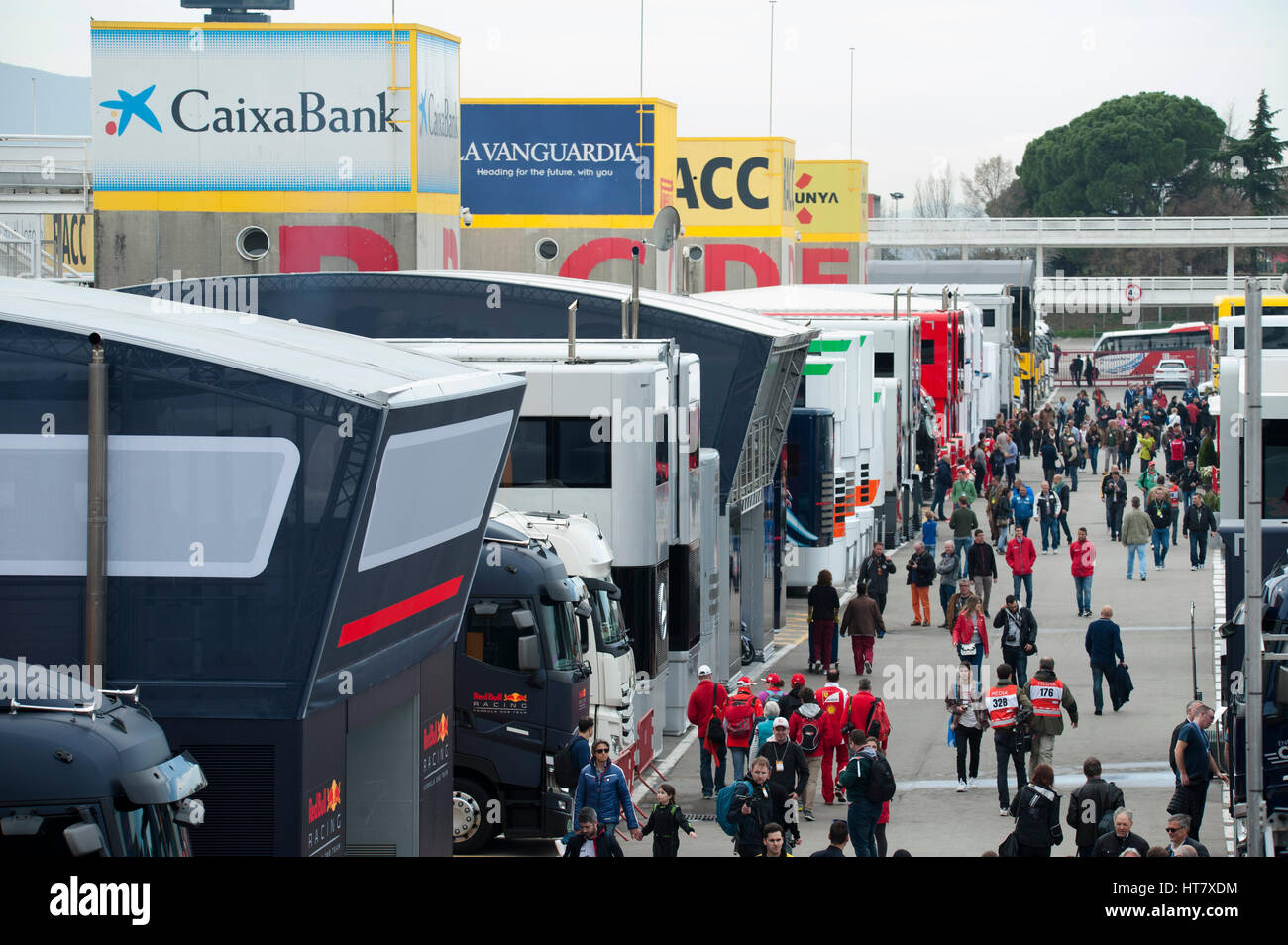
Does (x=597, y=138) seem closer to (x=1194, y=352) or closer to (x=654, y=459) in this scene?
(x=654, y=459)

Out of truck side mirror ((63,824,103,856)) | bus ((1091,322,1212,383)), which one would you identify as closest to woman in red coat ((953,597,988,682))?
truck side mirror ((63,824,103,856))

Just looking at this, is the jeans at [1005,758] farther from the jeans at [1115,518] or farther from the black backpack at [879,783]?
the jeans at [1115,518]

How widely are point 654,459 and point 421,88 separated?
14210 mm

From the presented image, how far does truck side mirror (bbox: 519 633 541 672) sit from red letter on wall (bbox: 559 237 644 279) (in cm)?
2658

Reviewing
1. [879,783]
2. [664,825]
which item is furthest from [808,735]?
[664,825]

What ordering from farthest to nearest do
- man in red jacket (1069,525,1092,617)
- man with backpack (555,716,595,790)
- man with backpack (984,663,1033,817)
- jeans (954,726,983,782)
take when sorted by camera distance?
man in red jacket (1069,525,1092,617)
jeans (954,726,983,782)
man with backpack (984,663,1033,817)
man with backpack (555,716,595,790)

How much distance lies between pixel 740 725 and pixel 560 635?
88.1 inches

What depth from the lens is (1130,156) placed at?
315ft

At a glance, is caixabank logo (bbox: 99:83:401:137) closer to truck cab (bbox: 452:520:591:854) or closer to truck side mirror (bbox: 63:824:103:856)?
truck cab (bbox: 452:520:591:854)

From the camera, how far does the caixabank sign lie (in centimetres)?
2933

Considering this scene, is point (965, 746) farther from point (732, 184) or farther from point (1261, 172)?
point (1261, 172)

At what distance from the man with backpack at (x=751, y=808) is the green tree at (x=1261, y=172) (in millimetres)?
83417

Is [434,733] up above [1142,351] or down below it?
below

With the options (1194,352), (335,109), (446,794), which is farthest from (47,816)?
(1194,352)
